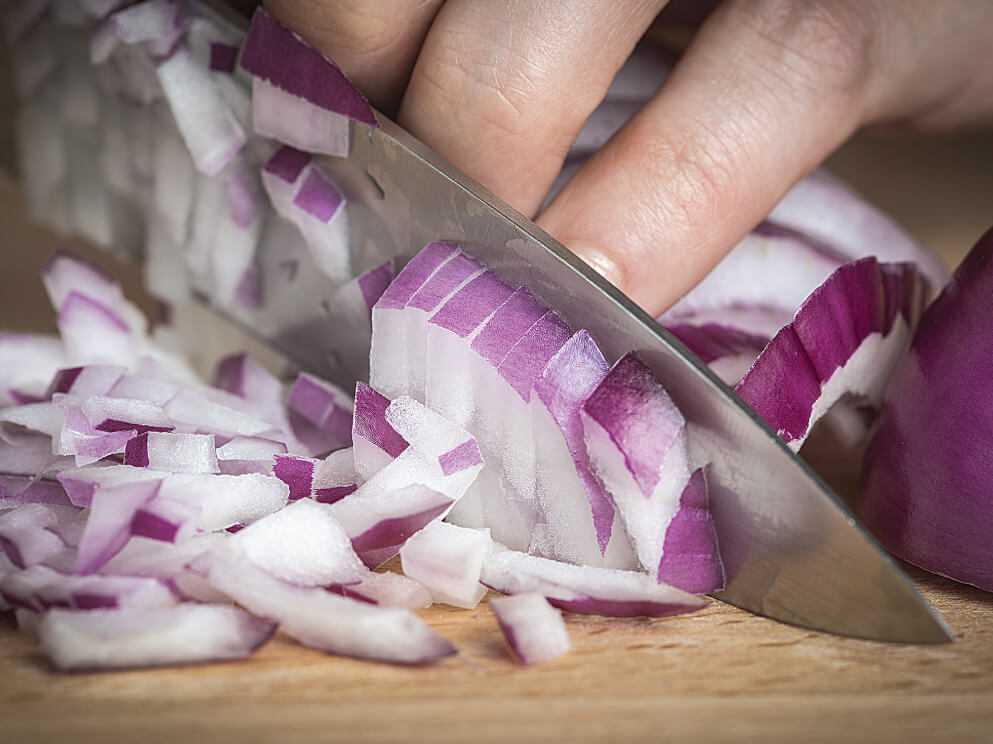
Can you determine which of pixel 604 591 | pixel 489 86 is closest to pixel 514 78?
pixel 489 86

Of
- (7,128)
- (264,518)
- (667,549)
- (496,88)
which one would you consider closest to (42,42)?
(7,128)

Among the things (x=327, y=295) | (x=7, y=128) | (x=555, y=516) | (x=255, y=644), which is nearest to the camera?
(x=255, y=644)

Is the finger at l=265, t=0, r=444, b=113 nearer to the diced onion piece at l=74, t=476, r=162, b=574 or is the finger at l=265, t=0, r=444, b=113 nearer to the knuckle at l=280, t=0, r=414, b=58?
the knuckle at l=280, t=0, r=414, b=58

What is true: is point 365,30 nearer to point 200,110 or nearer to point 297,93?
point 297,93

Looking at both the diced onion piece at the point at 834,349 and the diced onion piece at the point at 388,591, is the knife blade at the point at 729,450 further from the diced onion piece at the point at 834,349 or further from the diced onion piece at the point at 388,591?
the diced onion piece at the point at 388,591

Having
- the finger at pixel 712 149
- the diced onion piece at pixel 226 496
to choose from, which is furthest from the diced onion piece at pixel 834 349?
the diced onion piece at pixel 226 496

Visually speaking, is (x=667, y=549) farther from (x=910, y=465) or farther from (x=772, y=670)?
(x=910, y=465)
